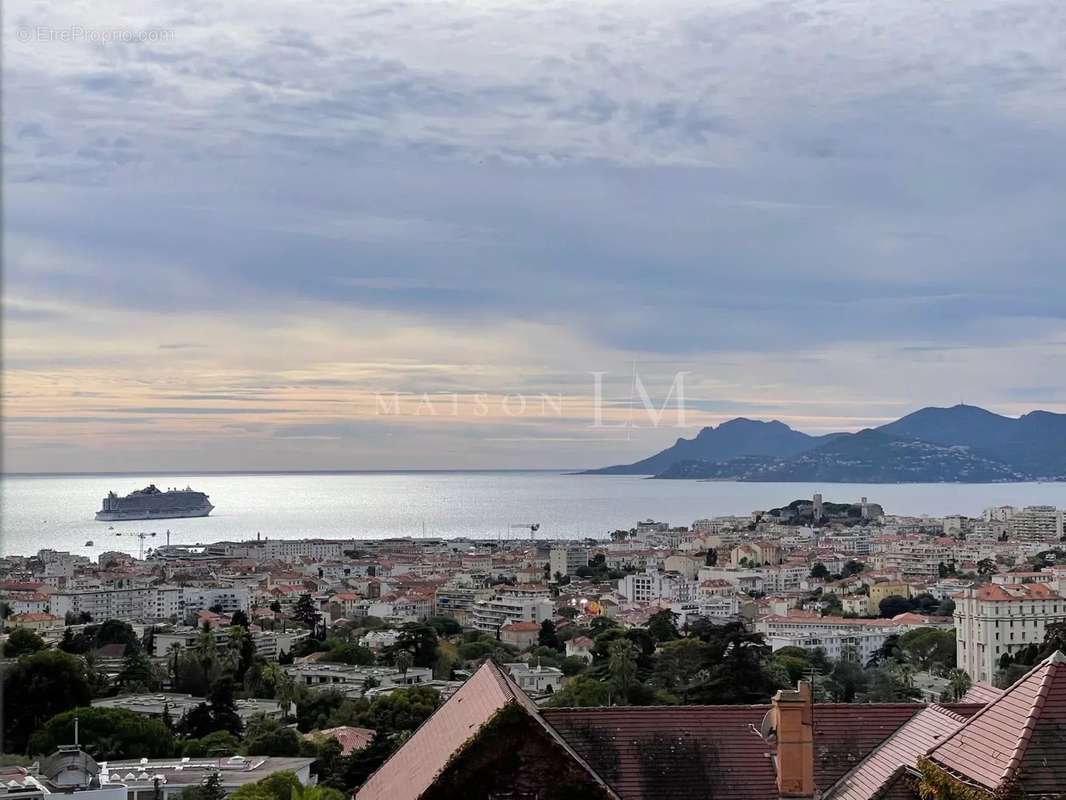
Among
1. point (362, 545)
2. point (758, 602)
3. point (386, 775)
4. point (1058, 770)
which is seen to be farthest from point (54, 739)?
point (362, 545)

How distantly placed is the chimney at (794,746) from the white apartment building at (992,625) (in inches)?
1647

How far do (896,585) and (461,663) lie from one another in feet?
126

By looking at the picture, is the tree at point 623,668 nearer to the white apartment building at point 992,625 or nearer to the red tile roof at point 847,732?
the white apartment building at point 992,625

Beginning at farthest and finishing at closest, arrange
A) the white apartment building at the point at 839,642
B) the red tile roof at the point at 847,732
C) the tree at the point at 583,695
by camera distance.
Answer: the white apartment building at the point at 839,642, the tree at the point at 583,695, the red tile roof at the point at 847,732

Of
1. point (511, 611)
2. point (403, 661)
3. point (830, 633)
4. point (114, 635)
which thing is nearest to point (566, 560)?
point (511, 611)

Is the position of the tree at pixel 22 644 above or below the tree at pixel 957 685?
above

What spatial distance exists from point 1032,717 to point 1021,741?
16cm

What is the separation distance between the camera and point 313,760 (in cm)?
2486

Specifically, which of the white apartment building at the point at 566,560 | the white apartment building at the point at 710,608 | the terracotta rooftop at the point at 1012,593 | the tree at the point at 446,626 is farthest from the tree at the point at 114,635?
the white apartment building at the point at 566,560

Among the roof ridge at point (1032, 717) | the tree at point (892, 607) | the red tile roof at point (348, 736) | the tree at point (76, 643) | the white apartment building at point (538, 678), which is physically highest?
the roof ridge at point (1032, 717)

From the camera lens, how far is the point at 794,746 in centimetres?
791

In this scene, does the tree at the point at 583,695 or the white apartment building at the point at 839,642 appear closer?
the tree at the point at 583,695

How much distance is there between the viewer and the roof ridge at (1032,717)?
21.9 feet

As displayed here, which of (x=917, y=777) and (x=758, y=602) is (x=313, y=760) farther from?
(x=758, y=602)
